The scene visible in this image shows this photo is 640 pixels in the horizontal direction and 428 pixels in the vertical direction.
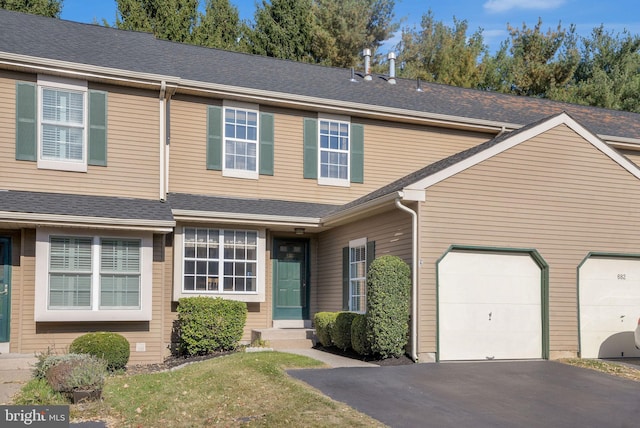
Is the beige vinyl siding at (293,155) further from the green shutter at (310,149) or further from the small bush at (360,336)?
the small bush at (360,336)

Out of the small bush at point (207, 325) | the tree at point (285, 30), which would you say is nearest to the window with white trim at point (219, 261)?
the small bush at point (207, 325)

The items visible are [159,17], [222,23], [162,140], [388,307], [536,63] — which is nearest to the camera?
[388,307]

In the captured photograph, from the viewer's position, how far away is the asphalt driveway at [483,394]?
8.42 m

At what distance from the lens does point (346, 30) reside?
35.2 m

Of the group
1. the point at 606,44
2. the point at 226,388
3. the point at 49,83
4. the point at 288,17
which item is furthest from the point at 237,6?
the point at 226,388

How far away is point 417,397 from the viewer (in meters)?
9.46

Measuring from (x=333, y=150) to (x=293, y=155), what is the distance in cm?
101

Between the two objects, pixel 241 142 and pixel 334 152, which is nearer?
pixel 241 142

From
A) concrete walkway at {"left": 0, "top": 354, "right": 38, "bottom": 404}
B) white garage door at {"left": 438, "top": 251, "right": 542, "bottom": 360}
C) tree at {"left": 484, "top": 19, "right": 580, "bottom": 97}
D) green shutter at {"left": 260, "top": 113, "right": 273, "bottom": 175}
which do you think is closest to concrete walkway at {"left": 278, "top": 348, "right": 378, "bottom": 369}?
white garage door at {"left": 438, "top": 251, "right": 542, "bottom": 360}

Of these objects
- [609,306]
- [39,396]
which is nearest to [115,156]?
[39,396]

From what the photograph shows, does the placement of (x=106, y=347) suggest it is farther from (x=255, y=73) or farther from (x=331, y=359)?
(x=255, y=73)

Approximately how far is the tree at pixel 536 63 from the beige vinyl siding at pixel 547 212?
21029mm

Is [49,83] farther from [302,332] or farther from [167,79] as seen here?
[302,332]

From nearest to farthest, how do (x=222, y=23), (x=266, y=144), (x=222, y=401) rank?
(x=222, y=401), (x=266, y=144), (x=222, y=23)
